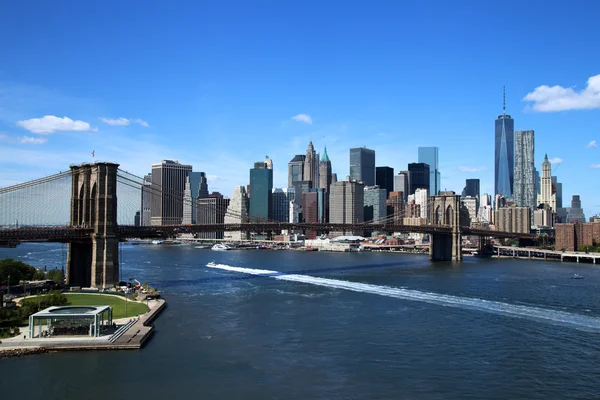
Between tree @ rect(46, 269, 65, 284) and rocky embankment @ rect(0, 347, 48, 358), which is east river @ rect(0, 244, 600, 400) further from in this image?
tree @ rect(46, 269, 65, 284)

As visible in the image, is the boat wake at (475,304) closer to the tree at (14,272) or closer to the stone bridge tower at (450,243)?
the tree at (14,272)

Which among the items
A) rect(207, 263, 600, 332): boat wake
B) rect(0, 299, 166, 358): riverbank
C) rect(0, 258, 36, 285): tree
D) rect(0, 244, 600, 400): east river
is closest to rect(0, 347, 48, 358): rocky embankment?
rect(0, 299, 166, 358): riverbank

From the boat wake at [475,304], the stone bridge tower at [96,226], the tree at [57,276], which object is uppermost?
the stone bridge tower at [96,226]

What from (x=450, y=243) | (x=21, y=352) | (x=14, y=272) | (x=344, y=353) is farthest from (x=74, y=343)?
(x=450, y=243)

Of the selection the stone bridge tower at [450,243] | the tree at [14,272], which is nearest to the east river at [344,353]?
the tree at [14,272]

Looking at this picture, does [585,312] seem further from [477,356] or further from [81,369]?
[81,369]
